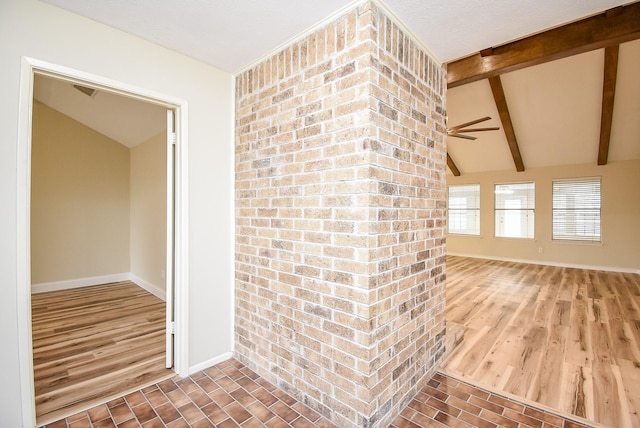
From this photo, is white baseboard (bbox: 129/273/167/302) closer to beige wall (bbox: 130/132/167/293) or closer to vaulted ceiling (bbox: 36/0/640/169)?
beige wall (bbox: 130/132/167/293)

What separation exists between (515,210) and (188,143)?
26.1 feet

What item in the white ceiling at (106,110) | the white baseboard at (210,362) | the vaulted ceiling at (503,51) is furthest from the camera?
the white ceiling at (106,110)

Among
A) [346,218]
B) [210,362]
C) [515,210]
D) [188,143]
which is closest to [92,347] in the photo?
[210,362]

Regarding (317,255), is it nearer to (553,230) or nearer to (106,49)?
(106,49)

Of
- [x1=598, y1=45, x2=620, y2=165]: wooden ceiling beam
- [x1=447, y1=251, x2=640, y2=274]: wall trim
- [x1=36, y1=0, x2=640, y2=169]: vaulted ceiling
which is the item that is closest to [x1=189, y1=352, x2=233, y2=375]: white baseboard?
[x1=36, y1=0, x2=640, y2=169]: vaulted ceiling

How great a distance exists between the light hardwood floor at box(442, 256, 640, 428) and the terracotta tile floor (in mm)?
220

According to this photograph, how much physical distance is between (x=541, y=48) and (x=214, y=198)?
4086 mm

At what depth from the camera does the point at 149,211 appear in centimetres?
450

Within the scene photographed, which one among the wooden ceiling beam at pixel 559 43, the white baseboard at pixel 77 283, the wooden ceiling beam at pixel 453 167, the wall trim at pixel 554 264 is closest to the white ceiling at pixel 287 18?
the wooden ceiling beam at pixel 559 43

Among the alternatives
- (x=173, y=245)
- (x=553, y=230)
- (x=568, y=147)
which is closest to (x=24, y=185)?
(x=173, y=245)

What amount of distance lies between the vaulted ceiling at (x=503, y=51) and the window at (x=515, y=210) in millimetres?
631

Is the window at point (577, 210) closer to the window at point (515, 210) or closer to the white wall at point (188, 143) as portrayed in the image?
the window at point (515, 210)

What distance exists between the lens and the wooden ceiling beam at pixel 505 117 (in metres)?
5.05

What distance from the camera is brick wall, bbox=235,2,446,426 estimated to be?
160 cm
